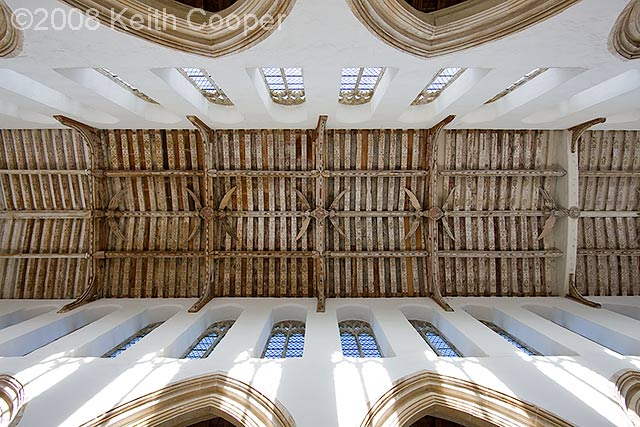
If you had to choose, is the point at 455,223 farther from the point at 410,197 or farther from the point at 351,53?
the point at 351,53

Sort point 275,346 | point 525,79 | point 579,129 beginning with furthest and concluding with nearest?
point 579,129 → point 275,346 → point 525,79

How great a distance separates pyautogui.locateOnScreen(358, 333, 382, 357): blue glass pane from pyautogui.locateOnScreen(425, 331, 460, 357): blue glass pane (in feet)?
4.27

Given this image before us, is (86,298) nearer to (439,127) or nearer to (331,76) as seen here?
(331,76)

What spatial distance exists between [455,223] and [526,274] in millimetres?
2445

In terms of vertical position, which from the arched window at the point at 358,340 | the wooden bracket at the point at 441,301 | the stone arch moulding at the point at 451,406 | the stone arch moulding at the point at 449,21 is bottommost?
the arched window at the point at 358,340

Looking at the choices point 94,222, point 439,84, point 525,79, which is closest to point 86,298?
point 94,222

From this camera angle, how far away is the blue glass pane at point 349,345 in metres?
6.95

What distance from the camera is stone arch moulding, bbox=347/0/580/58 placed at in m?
4.30

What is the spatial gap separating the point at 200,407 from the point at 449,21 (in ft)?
22.5

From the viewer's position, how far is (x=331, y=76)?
5664 mm

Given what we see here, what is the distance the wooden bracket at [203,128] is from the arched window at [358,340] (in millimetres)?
5887

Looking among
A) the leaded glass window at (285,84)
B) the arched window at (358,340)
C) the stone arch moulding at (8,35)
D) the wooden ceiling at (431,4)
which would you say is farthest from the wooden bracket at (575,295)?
the stone arch moulding at (8,35)

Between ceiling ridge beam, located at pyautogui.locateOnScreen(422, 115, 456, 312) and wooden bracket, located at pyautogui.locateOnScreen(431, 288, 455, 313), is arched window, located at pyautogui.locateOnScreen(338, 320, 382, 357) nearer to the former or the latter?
wooden bracket, located at pyautogui.locateOnScreen(431, 288, 455, 313)

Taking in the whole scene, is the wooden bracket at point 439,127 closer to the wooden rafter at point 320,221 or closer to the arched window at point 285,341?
the wooden rafter at point 320,221
